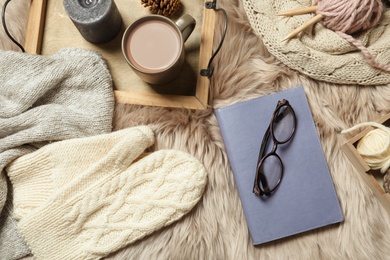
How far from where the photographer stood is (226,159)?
1.78 ft

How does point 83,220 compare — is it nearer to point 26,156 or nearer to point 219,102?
point 26,156

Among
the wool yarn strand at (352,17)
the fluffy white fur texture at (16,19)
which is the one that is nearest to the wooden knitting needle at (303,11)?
the wool yarn strand at (352,17)

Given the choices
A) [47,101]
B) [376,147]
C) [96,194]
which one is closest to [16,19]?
[47,101]

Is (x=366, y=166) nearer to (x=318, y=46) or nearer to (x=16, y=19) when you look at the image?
(x=318, y=46)

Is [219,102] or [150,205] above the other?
[219,102]

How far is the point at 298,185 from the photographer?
0.54m

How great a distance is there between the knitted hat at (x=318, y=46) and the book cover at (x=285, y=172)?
0.15 feet

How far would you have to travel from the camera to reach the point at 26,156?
521mm

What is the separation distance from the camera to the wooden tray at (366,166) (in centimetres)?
51

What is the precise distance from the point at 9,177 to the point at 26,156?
39 millimetres

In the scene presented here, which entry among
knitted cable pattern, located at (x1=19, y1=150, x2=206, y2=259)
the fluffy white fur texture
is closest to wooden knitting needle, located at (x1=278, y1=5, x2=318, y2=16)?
knitted cable pattern, located at (x1=19, y1=150, x2=206, y2=259)

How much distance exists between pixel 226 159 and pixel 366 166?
0.19 m

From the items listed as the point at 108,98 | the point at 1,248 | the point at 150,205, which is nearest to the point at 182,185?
the point at 150,205

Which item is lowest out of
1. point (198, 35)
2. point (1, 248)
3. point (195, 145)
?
point (1, 248)
